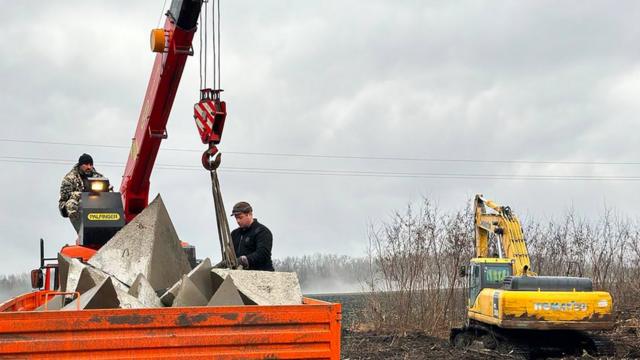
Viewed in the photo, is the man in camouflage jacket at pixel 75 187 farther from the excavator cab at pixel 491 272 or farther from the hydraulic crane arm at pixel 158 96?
the excavator cab at pixel 491 272

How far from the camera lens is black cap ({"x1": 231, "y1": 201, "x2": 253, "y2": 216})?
743 centimetres

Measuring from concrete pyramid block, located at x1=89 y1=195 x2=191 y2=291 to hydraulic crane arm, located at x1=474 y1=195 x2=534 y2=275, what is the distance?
38.6ft

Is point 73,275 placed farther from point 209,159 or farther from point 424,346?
point 424,346

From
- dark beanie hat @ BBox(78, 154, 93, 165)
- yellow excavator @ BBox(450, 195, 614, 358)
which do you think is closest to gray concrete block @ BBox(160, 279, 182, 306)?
dark beanie hat @ BBox(78, 154, 93, 165)

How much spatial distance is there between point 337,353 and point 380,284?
14.5 metres

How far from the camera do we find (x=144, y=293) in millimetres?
5121

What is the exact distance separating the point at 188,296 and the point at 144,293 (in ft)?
0.91

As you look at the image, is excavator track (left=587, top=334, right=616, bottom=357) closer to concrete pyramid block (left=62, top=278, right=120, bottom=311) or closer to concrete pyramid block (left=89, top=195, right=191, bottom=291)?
concrete pyramid block (left=89, top=195, right=191, bottom=291)

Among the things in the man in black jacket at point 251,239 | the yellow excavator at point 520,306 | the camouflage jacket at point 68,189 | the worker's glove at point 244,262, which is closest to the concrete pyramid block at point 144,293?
the worker's glove at point 244,262

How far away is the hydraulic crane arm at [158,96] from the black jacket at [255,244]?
8.78 feet

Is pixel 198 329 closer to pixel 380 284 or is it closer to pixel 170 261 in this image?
pixel 170 261

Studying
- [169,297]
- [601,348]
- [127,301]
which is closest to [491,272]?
[601,348]

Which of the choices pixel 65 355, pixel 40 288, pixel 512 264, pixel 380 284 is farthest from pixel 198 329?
pixel 380 284

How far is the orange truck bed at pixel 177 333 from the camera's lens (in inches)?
170
